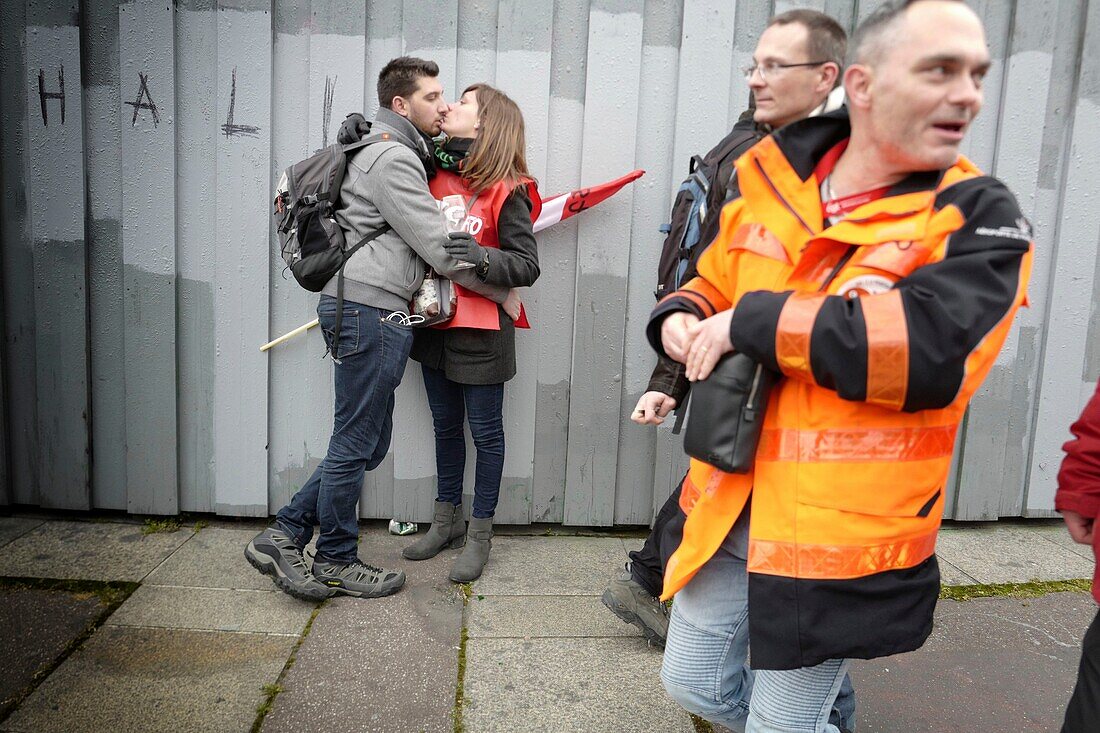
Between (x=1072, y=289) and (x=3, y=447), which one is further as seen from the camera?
(x=1072, y=289)

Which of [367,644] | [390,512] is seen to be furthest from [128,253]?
[367,644]

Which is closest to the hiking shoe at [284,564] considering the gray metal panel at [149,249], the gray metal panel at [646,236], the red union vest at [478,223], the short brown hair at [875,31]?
the gray metal panel at [149,249]

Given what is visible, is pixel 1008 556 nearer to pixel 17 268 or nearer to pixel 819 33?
pixel 819 33

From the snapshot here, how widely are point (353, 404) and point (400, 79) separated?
4.42 ft

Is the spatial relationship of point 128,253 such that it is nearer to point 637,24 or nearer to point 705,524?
point 637,24

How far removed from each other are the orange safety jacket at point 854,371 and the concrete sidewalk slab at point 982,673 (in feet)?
4.38

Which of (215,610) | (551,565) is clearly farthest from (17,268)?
(551,565)

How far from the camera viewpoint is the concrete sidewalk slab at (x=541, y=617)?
333 cm

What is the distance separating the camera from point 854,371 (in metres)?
1.52

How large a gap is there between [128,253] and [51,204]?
40 cm

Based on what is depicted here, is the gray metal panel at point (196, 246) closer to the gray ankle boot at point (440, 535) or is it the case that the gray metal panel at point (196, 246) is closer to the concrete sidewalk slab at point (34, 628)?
the concrete sidewalk slab at point (34, 628)

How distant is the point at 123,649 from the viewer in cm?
309

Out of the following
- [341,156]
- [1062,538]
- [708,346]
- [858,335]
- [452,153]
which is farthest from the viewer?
[1062,538]

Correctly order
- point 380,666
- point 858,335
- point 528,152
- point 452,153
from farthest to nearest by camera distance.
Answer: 1. point 528,152
2. point 452,153
3. point 380,666
4. point 858,335
